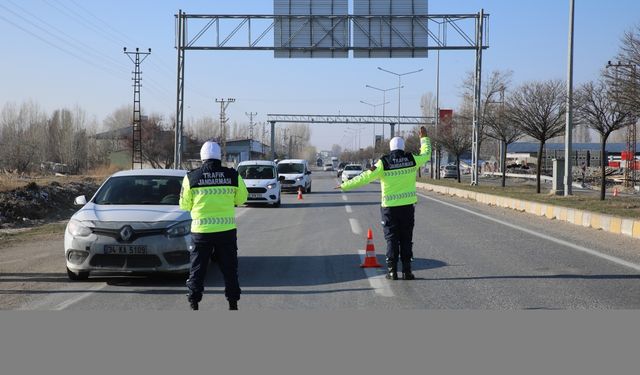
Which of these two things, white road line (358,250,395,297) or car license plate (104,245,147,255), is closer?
white road line (358,250,395,297)

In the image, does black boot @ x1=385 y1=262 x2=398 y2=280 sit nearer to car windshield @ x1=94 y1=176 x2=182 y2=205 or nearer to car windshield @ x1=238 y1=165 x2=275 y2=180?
car windshield @ x1=94 y1=176 x2=182 y2=205

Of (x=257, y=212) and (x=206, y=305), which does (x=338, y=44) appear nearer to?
(x=257, y=212)

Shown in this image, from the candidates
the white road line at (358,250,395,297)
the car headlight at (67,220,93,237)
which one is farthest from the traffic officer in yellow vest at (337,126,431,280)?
the car headlight at (67,220,93,237)

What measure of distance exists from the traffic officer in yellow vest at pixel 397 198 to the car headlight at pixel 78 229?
3.74m

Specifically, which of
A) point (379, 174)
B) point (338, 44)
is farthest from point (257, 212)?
point (379, 174)

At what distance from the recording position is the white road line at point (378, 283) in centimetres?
852

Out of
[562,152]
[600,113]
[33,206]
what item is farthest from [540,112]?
[562,152]

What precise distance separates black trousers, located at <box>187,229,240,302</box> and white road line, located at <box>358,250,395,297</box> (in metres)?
2.32

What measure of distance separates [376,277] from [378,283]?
1.69 ft

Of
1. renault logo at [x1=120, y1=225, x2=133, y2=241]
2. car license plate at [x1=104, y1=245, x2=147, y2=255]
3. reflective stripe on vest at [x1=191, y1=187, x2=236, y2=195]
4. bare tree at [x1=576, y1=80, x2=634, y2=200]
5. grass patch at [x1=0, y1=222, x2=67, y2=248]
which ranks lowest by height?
grass patch at [x1=0, y1=222, x2=67, y2=248]

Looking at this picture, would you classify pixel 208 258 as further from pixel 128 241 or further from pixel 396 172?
pixel 396 172

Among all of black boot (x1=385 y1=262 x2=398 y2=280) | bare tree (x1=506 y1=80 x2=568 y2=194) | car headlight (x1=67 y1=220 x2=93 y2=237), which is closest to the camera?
car headlight (x1=67 y1=220 x2=93 y2=237)

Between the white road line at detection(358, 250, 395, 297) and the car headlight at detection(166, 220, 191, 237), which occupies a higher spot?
the car headlight at detection(166, 220, 191, 237)

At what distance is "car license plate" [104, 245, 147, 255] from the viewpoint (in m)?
8.84
